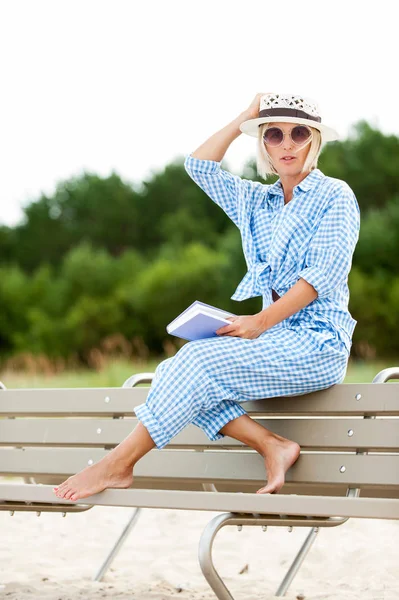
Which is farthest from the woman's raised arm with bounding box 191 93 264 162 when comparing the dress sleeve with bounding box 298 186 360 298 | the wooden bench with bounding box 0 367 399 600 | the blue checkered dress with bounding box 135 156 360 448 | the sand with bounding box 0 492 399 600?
the sand with bounding box 0 492 399 600

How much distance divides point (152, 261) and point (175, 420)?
1364 inches

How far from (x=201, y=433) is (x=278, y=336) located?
53 centimetres

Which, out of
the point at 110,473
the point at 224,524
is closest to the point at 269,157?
the point at 110,473

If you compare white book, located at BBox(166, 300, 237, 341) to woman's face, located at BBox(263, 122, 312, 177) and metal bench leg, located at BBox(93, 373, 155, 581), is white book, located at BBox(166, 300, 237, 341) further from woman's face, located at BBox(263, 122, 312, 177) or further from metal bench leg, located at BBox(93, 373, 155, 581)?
woman's face, located at BBox(263, 122, 312, 177)

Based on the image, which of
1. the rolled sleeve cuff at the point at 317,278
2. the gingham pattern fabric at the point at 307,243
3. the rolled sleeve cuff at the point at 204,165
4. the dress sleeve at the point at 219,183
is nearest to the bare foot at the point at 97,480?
the gingham pattern fabric at the point at 307,243

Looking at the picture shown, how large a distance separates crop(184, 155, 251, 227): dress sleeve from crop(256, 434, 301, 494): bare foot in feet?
2.75

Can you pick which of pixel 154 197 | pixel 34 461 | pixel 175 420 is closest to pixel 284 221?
pixel 175 420

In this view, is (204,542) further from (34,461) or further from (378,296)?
(378,296)

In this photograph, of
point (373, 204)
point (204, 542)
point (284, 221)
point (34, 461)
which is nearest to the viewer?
point (204, 542)

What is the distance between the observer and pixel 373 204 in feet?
101

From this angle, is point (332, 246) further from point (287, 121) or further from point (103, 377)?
point (103, 377)

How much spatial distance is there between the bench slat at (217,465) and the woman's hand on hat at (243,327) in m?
0.43

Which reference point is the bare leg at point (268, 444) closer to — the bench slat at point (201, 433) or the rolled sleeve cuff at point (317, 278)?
the bench slat at point (201, 433)

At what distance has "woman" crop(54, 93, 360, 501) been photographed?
292 cm
